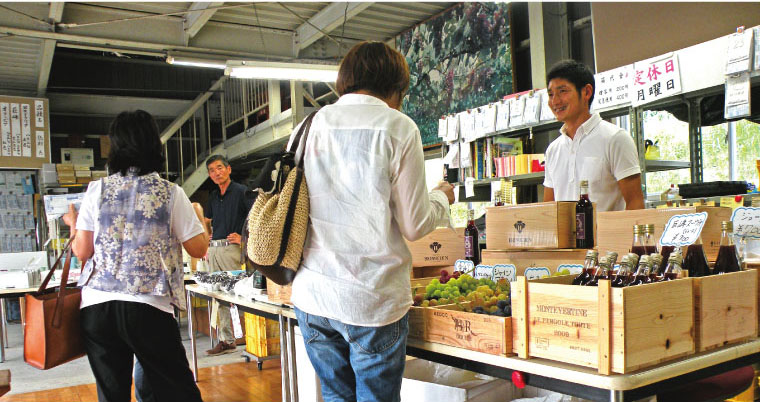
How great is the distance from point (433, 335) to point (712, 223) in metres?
0.97

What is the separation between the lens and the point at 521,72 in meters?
6.34

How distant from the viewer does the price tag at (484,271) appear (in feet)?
7.14

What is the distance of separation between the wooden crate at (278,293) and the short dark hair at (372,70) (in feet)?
3.32

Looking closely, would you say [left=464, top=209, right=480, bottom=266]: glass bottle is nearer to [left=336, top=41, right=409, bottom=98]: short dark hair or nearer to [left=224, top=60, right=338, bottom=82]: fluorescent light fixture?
[left=336, top=41, right=409, bottom=98]: short dark hair

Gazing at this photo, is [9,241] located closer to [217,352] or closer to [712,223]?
[217,352]

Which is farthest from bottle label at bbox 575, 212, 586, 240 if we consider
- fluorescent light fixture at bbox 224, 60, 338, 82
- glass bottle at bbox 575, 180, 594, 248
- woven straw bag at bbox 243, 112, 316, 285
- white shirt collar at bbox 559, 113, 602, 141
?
fluorescent light fixture at bbox 224, 60, 338, 82

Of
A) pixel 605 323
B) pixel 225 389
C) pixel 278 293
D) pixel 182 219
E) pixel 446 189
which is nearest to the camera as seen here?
pixel 605 323

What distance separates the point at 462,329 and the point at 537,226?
2.16 feet

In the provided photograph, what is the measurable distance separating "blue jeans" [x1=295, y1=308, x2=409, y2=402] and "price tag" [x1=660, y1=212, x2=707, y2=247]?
0.74 m

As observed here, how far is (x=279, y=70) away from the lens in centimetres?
588

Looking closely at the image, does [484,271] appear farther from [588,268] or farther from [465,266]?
[588,268]

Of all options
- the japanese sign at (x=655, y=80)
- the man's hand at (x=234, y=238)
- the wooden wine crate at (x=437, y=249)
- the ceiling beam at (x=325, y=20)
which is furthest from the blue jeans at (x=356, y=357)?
the ceiling beam at (x=325, y=20)

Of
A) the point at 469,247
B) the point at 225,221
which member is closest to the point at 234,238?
the point at 225,221

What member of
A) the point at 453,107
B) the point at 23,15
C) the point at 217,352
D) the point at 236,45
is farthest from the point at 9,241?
the point at 453,107
